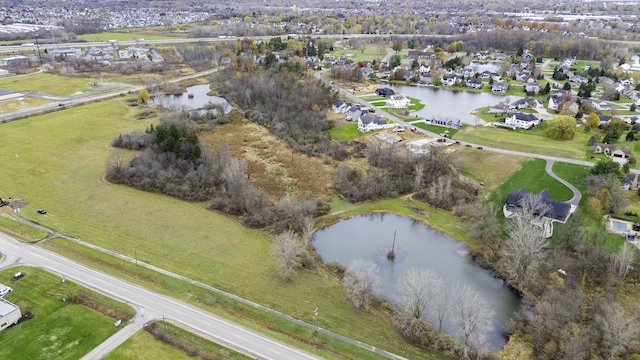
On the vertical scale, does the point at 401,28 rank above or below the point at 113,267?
above

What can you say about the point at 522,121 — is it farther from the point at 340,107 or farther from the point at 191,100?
the point at 191,100

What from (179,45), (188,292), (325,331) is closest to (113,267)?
(188,292)

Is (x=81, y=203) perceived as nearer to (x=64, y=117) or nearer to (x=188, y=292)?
(x=188, y=292)

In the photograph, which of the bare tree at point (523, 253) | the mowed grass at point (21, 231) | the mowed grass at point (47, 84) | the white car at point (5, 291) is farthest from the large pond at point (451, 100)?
the mowed grass at point (47, 84)

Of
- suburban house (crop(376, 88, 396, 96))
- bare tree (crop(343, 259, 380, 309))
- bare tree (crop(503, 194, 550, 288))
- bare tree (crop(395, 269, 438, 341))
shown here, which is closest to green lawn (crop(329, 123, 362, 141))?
suburban house (crop(376, 88, 396, 96))

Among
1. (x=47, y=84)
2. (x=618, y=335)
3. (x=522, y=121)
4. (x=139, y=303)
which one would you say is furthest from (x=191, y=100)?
(x=618, y=335)

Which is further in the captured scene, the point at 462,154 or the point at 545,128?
the point at 545,128

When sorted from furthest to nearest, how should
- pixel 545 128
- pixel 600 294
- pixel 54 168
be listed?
pixel 545 128 < pixel 54 168 < pixel 600 294
